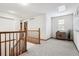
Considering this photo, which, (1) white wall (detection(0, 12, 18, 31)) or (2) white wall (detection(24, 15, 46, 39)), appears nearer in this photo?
(2) white wall (detection(24, 15, 46, 39))

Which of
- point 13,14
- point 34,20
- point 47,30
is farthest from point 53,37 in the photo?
point 13,14

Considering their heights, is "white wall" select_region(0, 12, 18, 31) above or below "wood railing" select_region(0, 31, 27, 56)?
above

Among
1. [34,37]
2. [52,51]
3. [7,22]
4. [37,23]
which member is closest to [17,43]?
[34,37]

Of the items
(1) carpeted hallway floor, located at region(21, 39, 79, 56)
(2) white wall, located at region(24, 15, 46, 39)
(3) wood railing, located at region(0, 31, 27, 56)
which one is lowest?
(1) carpeted hallway floor, located at region(21, 39, 79, 56)

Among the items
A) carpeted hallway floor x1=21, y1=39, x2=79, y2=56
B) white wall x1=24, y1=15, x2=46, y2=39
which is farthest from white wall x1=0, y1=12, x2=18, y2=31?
carpeted hallway floor x1=21, y1=39, x2=79, y2=56

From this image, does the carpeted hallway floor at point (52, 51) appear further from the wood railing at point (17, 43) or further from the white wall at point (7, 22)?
the white wall at point (7, 22)

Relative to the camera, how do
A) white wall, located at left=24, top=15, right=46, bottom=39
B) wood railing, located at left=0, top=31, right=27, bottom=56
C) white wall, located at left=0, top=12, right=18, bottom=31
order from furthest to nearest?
white wall, located at left=0, top=12, right=18, bottom=31, white wall, located at left=24, top=15, right=46, bottom=39, wood railing, located at left=0, top=31, right=27, bottom=56

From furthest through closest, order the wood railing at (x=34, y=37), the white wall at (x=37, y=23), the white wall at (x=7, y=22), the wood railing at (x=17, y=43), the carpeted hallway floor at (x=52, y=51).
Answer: the white wall at (x=7, y=22) → the wood railing at (x=34, y=37) → the white wall at (x=37, y=23) → the carpeted hallway floor at (x=52, y=51) → the wood railing at (x=17, y=43)

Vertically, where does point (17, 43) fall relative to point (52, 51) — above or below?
above

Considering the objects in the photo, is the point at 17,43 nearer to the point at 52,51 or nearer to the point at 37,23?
the point at 37,23

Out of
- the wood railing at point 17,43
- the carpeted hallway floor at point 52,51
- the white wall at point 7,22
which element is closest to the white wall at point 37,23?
the wood railing at point 17,43

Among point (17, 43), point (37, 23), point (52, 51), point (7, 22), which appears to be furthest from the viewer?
point (7, 22)

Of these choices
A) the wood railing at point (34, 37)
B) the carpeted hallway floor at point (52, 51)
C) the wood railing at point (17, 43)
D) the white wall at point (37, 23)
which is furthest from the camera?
the wood railing at point (34, 37)

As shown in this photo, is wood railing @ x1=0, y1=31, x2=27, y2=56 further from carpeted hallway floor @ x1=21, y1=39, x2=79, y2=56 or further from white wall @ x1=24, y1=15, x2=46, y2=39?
white wall @ x1=24, y1=15, x2=46, y2=39
